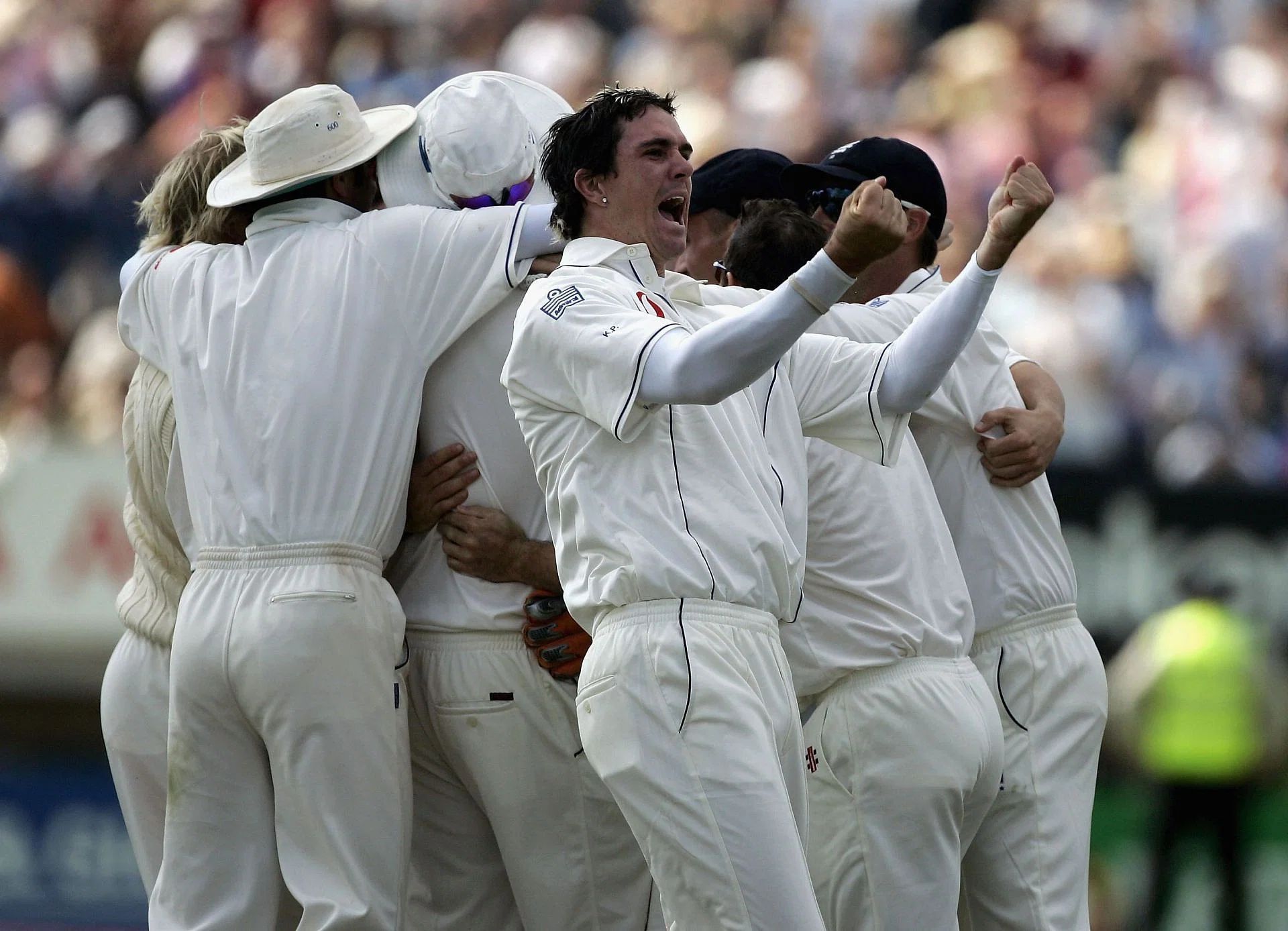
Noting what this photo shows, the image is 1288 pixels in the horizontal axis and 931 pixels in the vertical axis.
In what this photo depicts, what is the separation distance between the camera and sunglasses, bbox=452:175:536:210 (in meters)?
4.49

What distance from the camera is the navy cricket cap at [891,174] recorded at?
4797mm

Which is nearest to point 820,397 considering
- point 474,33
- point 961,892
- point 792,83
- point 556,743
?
point 556,743

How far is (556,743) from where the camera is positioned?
14.0ft

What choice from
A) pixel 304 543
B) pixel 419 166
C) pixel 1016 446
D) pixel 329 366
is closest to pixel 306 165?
pixel 419 166

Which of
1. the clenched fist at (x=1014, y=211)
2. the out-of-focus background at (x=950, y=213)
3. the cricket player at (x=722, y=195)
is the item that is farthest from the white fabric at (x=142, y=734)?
the out-of-focus background at (x=950, y=213)

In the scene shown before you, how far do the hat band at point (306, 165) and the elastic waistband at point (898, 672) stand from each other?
5.58ft

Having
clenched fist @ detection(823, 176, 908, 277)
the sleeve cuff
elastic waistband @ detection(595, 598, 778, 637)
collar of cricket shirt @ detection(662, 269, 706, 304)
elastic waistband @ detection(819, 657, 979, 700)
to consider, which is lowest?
elastic waistband @ detection(819, 657, 979, 700)

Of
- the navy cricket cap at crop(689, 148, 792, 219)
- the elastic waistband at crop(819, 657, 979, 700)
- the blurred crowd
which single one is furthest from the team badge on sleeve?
the blurred crowd

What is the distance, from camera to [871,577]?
14.0 feet

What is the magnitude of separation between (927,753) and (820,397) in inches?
32.3

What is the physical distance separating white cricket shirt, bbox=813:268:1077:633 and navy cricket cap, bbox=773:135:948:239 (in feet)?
0.75

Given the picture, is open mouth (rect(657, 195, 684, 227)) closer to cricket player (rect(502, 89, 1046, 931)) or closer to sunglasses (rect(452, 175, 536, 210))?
cricket player (rect(502, 89, 1046, 931))

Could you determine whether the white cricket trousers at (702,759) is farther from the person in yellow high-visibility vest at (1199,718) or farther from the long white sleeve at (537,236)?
the person in yellow high-visibility vest at (1199,718)

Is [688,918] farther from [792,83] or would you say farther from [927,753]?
[792,83]
